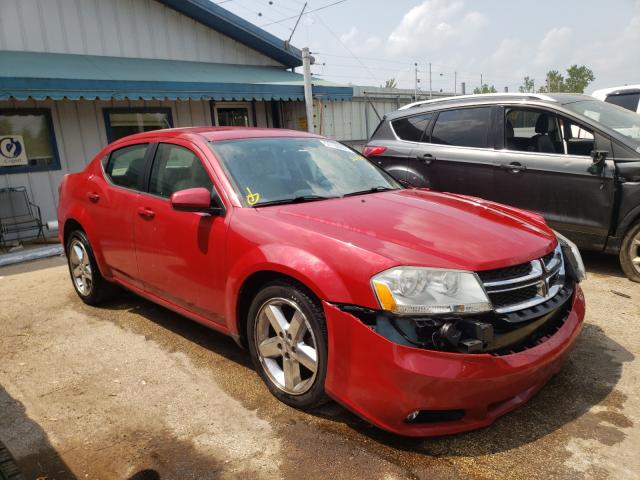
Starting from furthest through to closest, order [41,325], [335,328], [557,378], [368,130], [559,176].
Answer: [368,130]
[559,176]
[41,325]
[557,378]
[335,328]

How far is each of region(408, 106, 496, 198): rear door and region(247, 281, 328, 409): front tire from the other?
137 inches

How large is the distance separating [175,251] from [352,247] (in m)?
1.49

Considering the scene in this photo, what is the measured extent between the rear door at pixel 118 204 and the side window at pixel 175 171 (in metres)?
0.19

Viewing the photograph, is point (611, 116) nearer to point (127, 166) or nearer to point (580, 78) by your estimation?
point (127, 166)

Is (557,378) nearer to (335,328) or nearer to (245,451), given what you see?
(335,328)

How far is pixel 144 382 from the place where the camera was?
317 centimetres

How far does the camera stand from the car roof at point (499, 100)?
5.07m

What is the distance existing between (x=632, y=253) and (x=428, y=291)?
3298 mm

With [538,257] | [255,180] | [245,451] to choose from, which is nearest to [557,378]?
[538,257]

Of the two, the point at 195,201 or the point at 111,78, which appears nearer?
the point at 195,201

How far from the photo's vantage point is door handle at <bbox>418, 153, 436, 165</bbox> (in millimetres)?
5742

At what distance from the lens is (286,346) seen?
2637mm

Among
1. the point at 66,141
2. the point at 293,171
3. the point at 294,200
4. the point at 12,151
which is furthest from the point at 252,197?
the point at 66,141

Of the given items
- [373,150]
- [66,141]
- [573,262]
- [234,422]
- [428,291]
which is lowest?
[234,422]
